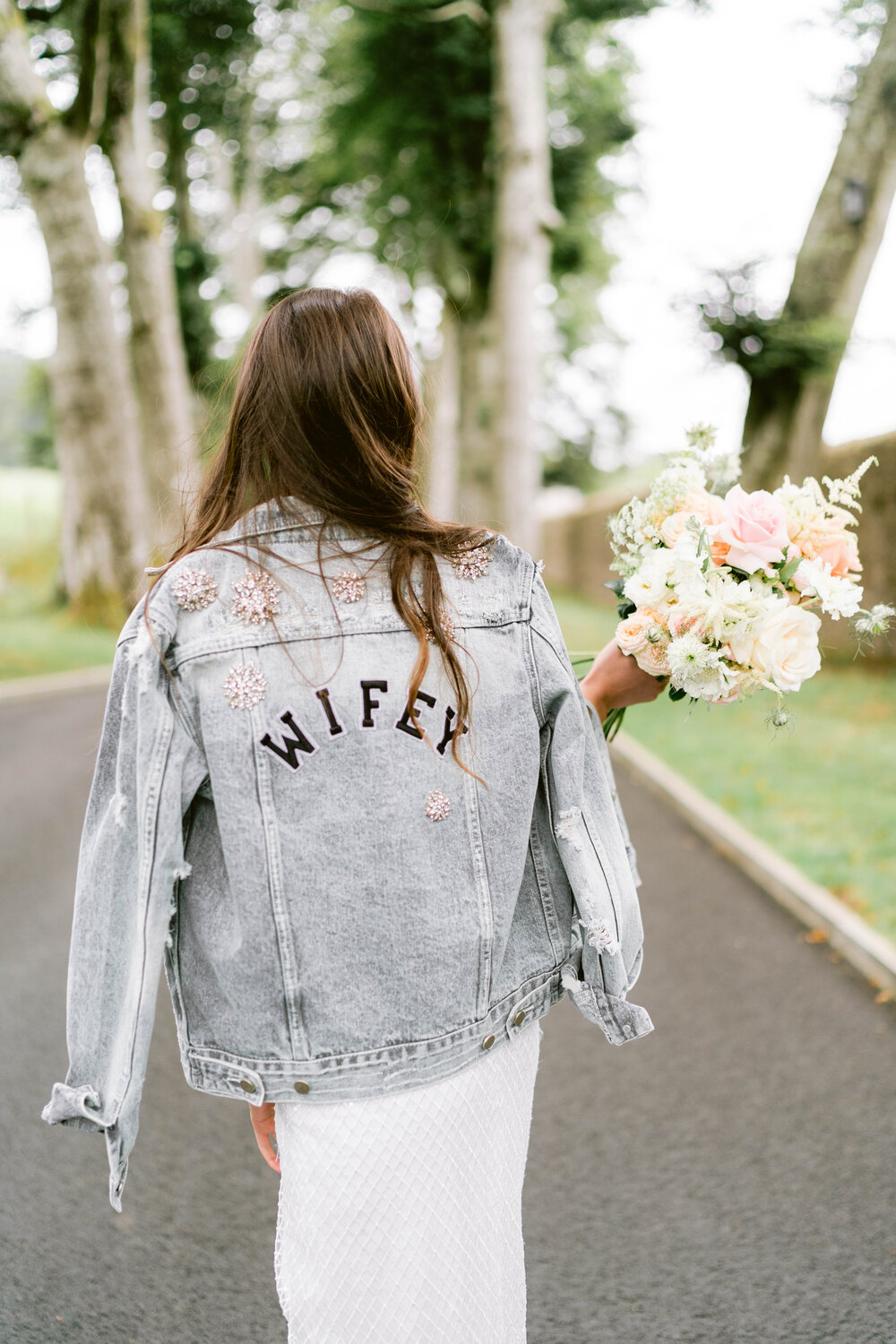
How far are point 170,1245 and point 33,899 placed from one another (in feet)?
10.2

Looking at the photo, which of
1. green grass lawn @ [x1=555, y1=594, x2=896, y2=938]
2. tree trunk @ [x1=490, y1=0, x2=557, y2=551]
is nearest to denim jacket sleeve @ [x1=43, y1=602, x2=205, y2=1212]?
green grass lawn @ [x1=555, y1=594, x2=896, y2=938]

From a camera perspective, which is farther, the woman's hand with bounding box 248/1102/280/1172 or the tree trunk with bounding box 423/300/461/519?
the tree trunk with bounding box 423/300/461/519

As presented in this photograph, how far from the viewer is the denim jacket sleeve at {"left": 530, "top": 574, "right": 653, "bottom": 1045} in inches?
65.7

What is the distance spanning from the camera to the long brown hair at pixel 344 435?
154cm

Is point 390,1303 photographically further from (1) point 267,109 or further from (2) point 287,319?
(1) point 267,109

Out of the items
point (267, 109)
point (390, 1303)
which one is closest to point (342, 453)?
point (390, 1303)

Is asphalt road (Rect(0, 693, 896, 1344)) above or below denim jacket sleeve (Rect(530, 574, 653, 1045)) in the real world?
below

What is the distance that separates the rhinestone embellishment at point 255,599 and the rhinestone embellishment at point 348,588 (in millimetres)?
81

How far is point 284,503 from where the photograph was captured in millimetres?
1566

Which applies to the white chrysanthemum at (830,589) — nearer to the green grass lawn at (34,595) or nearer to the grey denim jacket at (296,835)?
the grey denim jacket at (296,835)

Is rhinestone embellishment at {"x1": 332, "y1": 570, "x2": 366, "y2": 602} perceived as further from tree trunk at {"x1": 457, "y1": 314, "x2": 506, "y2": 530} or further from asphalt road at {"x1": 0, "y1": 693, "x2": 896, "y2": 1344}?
tree trunk at {"x1": 457, "y1": 314, "x2": 506, "y2": 530}

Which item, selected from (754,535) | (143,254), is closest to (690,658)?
(754,535)

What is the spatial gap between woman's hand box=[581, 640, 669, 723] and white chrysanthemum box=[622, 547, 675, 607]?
97 millimetres

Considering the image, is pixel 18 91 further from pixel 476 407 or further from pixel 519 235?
pixel 476 407
